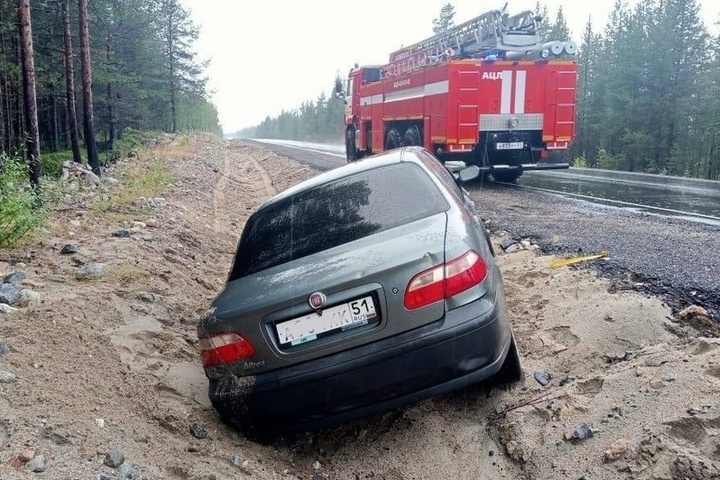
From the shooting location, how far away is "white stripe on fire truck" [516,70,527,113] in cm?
1193

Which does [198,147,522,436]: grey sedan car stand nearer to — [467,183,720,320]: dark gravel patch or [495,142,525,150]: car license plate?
[467,183,720,320]: dark gravel patch

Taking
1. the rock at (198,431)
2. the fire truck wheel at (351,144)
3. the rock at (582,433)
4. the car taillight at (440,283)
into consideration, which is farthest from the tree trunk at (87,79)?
the rock at (582,433)

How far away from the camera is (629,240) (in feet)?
20.4

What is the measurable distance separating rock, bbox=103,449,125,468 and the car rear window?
1.31m

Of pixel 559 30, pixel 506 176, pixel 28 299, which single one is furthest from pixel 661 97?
pixel 28 299

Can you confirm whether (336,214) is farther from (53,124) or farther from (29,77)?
(53,124)

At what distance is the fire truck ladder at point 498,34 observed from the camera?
1190 cm

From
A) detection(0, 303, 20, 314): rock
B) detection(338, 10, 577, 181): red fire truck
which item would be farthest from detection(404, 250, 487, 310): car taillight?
detection(338, 10, 577, 181): red fire truck

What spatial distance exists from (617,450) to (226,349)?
206 cm

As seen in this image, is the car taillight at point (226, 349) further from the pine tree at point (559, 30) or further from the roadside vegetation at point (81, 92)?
the pine tree at point (559, 30)

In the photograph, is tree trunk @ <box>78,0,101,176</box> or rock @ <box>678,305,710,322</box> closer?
rock @ <box>678,305,710,322</box>

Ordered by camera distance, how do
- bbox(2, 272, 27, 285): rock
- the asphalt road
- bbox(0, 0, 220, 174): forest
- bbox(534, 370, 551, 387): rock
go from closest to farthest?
bbox(534, 370, 551, 387): rock → bbox(2, 272, 27, 285): rock → the asphalt road → bbox(0, 0, 220, 174): forest

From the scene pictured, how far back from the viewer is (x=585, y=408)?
3133 mm

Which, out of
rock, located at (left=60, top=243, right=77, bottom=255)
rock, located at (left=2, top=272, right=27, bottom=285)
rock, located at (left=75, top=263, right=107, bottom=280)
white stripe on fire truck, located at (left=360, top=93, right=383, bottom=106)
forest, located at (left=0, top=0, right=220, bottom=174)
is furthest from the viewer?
forest, located at (left=0, top=0, right=220, bottom=174)
